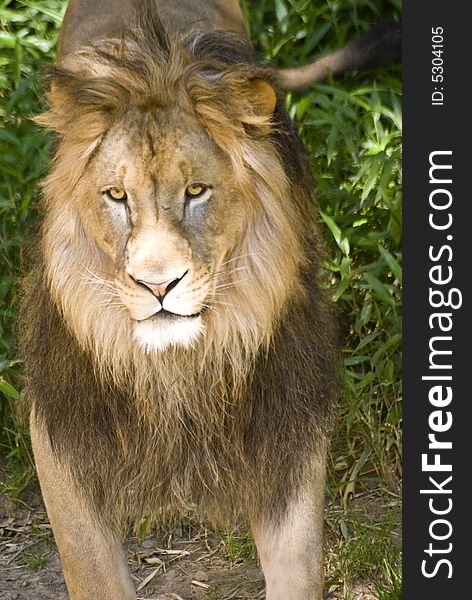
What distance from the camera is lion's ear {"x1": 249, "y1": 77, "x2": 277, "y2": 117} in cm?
277

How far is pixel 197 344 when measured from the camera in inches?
114

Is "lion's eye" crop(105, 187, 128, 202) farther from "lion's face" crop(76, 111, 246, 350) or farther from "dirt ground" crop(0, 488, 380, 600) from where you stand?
"dirt ground" crop(0, 488, 380, 600)

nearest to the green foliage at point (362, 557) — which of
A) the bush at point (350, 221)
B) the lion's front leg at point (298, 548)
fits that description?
the bush at point (350, 221)

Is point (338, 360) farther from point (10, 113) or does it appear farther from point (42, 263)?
point (10, 113)

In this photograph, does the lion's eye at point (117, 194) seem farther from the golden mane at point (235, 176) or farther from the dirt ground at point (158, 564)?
the dirt ground at point (158, 564)

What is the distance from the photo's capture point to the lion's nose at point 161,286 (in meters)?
2.60

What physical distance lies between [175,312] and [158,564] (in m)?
1.61

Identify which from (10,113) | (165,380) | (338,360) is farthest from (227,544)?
(10,113)

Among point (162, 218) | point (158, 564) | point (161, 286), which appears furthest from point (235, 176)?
point (158, 564)

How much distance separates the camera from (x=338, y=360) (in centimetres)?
343

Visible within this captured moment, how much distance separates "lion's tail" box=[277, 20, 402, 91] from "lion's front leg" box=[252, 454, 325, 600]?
147 centimetres

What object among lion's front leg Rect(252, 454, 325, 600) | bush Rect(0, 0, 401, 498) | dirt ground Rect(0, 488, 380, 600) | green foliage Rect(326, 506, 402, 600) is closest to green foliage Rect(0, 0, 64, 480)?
bush Rect(0, 0, 401, 498)

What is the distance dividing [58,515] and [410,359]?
2.99 ft

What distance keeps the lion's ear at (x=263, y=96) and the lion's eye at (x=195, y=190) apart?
21 cm
